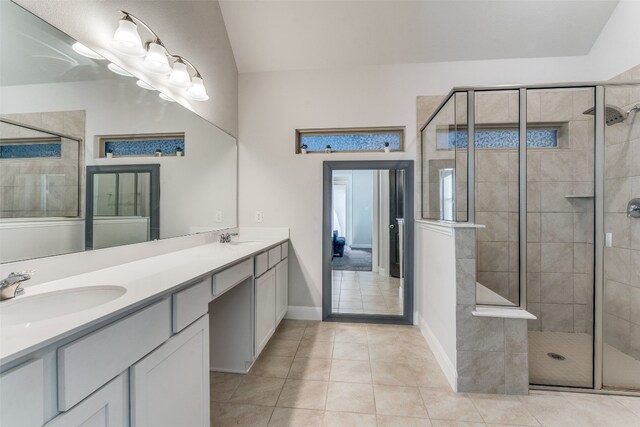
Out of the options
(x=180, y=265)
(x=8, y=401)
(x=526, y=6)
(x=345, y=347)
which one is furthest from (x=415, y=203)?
(x=8, y=401)

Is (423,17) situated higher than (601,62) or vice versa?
(423,17)

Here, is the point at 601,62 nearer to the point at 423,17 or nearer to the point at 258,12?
the point at 423,17

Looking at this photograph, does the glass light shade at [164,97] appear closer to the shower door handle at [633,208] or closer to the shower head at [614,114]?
the shower head at [614,114]

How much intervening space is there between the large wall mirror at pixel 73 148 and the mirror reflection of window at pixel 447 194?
2033mm

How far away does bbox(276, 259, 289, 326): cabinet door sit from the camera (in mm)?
2537

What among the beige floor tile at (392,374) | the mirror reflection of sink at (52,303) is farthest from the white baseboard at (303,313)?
the mirror reflection of sink at (52,303)

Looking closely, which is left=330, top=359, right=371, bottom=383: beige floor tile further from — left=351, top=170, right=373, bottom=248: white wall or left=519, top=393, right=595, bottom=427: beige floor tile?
left=351, top=170, right=373, bottom=248: white wall

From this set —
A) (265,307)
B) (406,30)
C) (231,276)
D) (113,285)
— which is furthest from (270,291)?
(406,30)

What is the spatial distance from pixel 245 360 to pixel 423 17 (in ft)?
10.7

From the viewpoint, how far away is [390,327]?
2795 millimetres

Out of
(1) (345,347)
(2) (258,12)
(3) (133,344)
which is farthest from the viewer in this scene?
(2) (258,12)

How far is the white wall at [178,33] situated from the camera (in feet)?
4.28

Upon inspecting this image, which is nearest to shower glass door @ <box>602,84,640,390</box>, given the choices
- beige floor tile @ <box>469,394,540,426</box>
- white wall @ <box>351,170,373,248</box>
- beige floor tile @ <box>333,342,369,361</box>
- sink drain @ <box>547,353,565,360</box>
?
sink drain @ <box>547,353,565,360</box>

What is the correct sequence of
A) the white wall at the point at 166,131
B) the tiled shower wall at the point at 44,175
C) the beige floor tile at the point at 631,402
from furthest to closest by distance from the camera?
the beige floor tile at the point at 631,402 → the white wall at the point at 166,131 → the tiled shower wall at the point at 44,175
